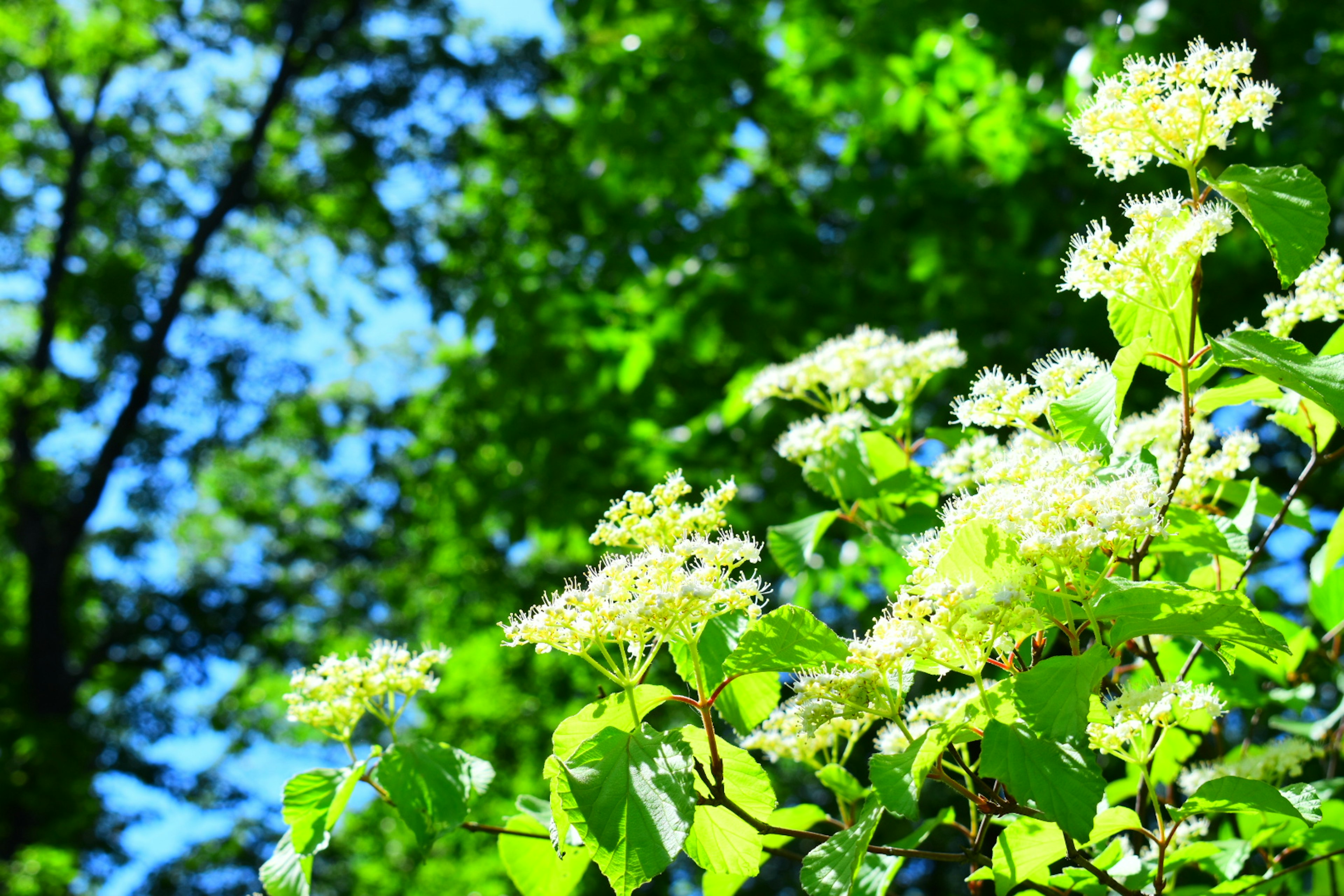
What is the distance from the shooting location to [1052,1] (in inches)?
219

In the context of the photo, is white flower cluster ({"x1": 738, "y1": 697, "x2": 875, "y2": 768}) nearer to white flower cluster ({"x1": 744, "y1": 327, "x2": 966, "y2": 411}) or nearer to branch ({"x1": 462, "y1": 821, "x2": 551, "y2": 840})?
branch ({"x1": 462, "y1": 821, "x2": 551, "y2": 840})

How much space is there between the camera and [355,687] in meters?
1.75

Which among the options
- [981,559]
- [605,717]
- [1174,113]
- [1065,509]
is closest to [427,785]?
[605,717]

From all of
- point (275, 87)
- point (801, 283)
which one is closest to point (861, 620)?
point (801, 283)

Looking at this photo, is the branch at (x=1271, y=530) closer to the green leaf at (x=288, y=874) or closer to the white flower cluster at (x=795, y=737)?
the white flower cluster at (x=795, y=737)

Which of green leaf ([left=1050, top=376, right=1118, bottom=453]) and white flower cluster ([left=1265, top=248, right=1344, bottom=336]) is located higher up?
white flower cluster ([left=1265, top=248, right=1344, bottom=336])

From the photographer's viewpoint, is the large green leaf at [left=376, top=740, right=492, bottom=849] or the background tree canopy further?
the background tree canopy

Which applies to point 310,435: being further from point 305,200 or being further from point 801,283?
point 801,283

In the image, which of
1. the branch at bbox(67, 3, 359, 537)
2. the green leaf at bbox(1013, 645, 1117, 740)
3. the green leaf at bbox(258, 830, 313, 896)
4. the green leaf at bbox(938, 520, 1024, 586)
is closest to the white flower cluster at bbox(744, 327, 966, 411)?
the green leaf at bbox(938, 520, 1024, 586)

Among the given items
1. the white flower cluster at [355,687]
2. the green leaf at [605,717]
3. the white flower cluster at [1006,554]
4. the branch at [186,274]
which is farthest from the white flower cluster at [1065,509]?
the branch at [186,274]

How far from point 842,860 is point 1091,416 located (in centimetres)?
60

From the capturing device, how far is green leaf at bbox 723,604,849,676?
1217 mm

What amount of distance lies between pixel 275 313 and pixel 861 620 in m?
9.59

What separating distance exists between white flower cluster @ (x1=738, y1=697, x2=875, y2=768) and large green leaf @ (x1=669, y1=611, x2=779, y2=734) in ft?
A: 0.12
